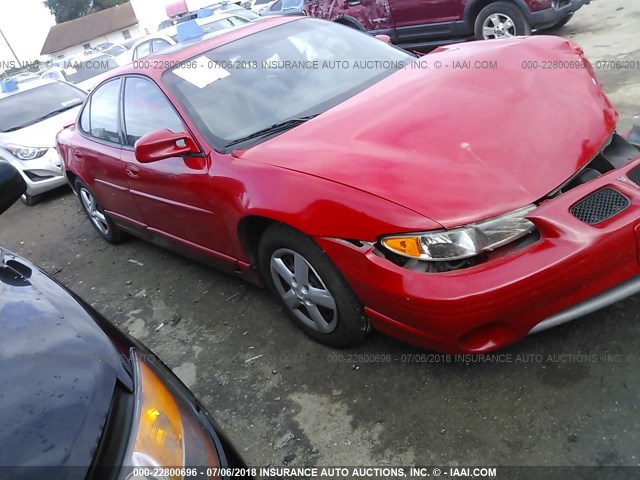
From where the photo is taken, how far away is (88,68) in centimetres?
1361

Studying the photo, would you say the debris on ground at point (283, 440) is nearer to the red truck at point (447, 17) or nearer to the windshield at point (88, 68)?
the red truck at point (447, 17)

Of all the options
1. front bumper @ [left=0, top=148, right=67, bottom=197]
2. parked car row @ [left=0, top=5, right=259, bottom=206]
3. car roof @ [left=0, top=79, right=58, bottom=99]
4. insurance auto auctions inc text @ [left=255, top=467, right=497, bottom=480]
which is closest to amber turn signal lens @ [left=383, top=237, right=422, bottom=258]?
insurance auto auctions inc text @ [left=255, top=467, right=497, bottom=480]

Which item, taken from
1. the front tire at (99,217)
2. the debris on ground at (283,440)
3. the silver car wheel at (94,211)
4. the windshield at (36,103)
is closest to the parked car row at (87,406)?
the debris on ground at (283,440)

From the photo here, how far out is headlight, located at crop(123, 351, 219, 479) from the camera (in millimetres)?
1310

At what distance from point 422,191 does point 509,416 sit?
0.97m

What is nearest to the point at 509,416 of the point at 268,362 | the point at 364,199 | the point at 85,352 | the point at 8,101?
the point at 364,199

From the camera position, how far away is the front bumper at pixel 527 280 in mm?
1989

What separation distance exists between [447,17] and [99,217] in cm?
539

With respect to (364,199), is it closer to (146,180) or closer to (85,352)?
(85,352)

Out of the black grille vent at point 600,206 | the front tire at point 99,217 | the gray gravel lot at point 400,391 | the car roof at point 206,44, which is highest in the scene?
the car roof at point 206,44

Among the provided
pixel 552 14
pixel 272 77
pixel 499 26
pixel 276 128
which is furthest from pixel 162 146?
pixel 552 14

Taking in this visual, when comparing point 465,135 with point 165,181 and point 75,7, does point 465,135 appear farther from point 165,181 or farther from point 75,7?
point 75,7

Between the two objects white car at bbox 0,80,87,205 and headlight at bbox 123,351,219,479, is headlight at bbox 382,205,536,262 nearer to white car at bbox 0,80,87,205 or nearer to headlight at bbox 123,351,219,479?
headlight at bbox 123,351,219,479

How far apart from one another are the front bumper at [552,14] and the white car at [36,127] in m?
5.90
